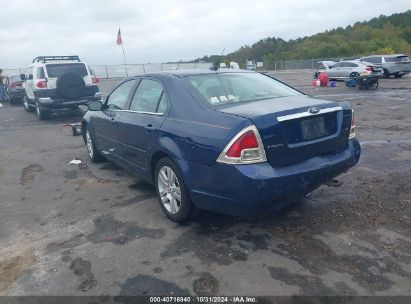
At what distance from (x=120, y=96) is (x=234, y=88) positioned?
2012mm

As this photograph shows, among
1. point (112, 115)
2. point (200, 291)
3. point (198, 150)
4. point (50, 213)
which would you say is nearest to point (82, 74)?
point (112, 115)

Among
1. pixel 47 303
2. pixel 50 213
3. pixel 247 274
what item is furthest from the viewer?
pixel 50 213

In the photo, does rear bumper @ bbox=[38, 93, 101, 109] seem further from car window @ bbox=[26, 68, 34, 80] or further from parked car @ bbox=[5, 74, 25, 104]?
parked car @ bbox=[5, 74, 25, 104]

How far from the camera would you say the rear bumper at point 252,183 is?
3364 millimetres

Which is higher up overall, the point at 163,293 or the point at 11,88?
the point at 11,88

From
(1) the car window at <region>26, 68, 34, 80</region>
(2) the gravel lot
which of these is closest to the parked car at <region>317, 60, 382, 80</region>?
(1) the car window at <region>26, 68, 34, 80</region>

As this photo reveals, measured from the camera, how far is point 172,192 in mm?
4293

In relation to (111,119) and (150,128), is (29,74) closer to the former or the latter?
(111,119)

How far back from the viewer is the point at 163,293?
3.05 meters

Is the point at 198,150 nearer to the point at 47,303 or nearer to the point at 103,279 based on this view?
the point at 103,279

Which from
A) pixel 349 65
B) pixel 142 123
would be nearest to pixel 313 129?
pixel 142 123

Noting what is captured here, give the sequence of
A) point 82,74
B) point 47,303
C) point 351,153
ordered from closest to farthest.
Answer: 1. point 47,303
2. point 351,153
3. point 82,74

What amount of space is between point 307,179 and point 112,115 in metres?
3.14

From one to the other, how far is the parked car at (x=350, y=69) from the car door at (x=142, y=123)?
20624mm
